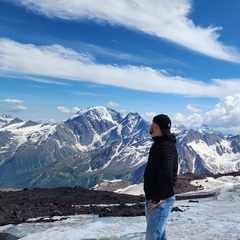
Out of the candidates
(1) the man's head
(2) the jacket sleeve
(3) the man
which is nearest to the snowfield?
(3) the man

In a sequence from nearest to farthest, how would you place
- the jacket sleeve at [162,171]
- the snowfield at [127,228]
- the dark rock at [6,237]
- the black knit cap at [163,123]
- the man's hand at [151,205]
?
the jacket sleeve at [162,171] < the man's hand at [151,205] < the black knit cap at [163,123] < the dark rock at [6,237] < the snowfield at [127,228]

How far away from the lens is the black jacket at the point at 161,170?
873 cm

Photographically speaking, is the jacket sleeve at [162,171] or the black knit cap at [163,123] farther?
the black knit cap at [163,123]

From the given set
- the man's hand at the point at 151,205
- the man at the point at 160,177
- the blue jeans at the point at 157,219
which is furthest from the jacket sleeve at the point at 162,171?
the blue jeans at the point at 157,219

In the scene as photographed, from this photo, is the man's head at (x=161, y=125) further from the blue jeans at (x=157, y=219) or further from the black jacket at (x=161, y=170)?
the blue jeans at (x=157, y=219)

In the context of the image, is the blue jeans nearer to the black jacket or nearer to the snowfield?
the black jacket

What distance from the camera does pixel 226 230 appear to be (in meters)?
14.9

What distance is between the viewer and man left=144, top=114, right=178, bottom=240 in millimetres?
8758

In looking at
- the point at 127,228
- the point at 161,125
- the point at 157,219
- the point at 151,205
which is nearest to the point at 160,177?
the point at 151,205

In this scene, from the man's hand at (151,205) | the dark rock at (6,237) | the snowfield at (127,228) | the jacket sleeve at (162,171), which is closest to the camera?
the jacket sleeve at (162,171)

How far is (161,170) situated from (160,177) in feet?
0.60

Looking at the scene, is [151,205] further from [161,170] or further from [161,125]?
[161,125]

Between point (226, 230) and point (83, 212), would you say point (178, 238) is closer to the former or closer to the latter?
point (226, 230)

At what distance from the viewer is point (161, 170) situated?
8.71m
